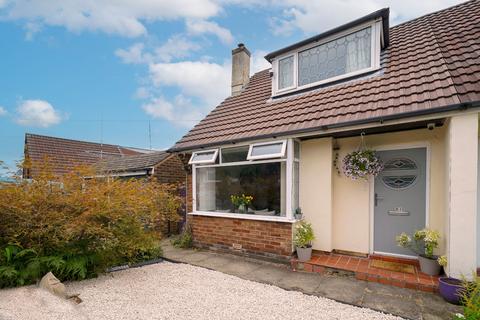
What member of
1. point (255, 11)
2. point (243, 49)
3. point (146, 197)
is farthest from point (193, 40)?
point (146, 197)

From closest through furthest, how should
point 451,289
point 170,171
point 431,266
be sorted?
point 451,289 → point 431,266 → point 170,171

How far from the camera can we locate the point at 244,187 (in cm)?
621

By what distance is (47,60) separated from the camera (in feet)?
34.3

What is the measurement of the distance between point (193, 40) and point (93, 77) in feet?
22.6

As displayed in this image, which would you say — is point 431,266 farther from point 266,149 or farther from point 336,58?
point 336,58

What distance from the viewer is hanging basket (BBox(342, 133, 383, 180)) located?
484 cm

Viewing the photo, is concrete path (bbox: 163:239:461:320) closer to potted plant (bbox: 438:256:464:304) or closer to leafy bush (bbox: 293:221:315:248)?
potted plant (bbox: 438:256:464:304)

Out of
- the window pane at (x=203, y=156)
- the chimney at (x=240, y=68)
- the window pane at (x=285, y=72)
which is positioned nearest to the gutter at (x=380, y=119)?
the window pane at (x=203, y=156)

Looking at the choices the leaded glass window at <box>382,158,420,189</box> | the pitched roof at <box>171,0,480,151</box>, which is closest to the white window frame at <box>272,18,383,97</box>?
the pitched roof at <box>171,0,480,151</box>

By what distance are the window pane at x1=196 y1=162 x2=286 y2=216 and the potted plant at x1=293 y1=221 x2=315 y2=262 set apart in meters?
0.57

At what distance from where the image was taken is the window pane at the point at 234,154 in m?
6.11

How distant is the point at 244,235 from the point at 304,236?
1519mm

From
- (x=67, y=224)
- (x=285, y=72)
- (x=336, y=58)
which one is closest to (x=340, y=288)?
(x=67, y=224)

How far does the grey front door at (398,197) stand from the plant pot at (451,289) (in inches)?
54.4
